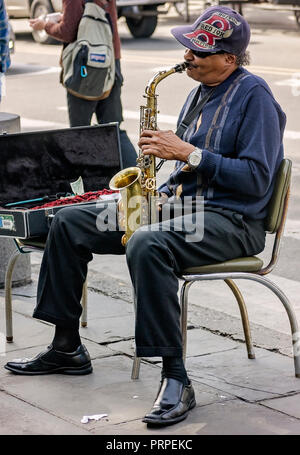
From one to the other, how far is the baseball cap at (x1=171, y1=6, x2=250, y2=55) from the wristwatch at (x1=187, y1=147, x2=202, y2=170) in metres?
0.47

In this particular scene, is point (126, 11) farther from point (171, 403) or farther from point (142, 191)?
point (171, 403)

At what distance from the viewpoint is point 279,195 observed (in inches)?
168

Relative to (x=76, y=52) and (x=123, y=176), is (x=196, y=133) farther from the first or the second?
(x=76, y=52)

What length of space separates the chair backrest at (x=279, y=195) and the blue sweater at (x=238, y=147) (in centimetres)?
2

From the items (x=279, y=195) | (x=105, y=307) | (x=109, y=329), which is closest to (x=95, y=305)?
(x=105, y=307)

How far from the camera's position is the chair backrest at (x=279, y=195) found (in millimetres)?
4258

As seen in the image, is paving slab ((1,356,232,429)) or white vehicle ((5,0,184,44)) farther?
white vehicle ((5,0,184,44))

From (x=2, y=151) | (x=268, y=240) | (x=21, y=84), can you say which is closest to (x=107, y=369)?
(x=2, y=151)

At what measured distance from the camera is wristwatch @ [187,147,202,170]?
4.11 meters

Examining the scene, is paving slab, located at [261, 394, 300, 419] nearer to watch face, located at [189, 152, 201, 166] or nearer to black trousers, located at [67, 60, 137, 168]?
watch face, located at [189, 152, 201, 166]

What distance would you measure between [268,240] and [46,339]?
88.7 inches

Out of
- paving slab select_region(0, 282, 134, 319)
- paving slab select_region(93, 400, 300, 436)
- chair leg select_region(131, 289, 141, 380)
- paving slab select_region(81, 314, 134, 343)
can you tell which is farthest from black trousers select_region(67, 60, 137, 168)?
paving slab select_region(93, 400, 300, 436)

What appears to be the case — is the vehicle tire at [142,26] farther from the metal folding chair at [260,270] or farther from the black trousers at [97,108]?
the metal folding chair at [260,270]

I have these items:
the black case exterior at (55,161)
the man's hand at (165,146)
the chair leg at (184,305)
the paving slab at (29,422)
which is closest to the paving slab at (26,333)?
the black case exterior at (55,161)
